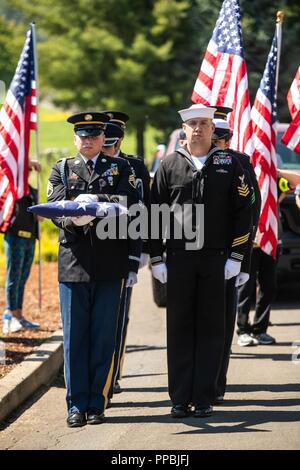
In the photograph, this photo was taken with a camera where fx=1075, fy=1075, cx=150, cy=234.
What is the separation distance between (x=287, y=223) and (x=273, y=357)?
2946 millimetres

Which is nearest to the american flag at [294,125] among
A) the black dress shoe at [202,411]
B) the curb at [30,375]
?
the curb at [30,375]

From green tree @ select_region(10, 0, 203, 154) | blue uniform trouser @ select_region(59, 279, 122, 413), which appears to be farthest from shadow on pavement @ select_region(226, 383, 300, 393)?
green tree @ select_region(10, 0, 203, 154)

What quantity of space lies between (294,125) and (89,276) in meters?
3.37

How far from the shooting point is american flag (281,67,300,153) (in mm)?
9875

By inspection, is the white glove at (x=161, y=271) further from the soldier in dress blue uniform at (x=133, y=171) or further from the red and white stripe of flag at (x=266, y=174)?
the red and white stripe of flag at (x=266, y=174)

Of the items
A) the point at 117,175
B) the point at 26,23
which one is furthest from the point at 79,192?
the point at 26,23

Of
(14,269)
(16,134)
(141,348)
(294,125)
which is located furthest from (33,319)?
(294,125)

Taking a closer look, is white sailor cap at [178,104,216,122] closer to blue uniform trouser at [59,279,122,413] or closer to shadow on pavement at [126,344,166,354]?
blue uniform trouser at [59,279,122,413]

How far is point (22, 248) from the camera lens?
1077 centimetres

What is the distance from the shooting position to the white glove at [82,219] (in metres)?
7.16

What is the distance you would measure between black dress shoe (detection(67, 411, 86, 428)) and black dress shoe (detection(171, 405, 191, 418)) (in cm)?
63

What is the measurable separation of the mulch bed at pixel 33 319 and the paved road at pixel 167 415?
479 millimetres
